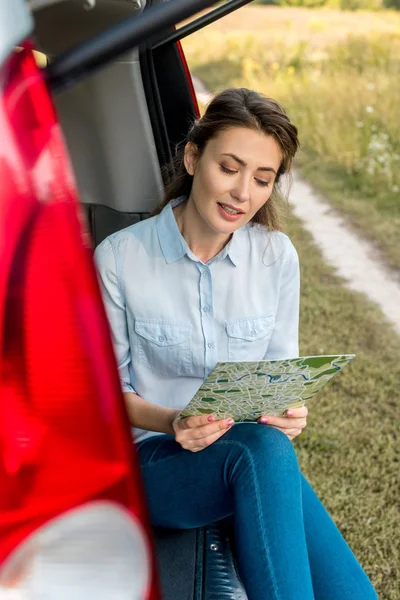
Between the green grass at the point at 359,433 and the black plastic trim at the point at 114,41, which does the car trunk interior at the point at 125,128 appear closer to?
the black plastic trim at the point at 114,41

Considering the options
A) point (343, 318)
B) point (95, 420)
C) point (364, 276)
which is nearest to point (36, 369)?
point (95, 420)

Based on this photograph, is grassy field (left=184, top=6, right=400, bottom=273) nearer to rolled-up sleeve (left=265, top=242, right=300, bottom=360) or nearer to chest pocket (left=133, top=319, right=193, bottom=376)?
rolled-up sleeve (left=265, top=242, right=300, bottom=360)

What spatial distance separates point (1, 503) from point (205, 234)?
1190mm

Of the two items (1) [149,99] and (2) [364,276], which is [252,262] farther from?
(2) [364,276]

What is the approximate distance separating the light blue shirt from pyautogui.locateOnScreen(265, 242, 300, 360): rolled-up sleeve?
4 centimetres

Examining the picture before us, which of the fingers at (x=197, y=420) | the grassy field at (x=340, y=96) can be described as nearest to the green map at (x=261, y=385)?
the fingers at (x=197, y=420)

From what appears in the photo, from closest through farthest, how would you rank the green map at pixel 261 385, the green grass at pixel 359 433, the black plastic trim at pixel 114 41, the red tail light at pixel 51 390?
the red tail light at pixel 51 390, the black plastic trim at pixel 114 41, the green map at pixel 261 385, the green grass at pixel 359 433

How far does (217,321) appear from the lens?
71.7 inches

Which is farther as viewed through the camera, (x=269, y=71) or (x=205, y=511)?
(x=269, y=71)

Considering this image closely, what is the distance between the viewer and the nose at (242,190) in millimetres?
1708

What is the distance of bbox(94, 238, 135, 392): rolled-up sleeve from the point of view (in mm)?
1760

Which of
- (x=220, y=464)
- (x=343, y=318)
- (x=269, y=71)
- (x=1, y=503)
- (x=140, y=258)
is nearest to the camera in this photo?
(x=1, y=503)

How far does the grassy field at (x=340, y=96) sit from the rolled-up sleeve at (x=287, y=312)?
3.40 metres

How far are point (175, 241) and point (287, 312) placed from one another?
34cm
